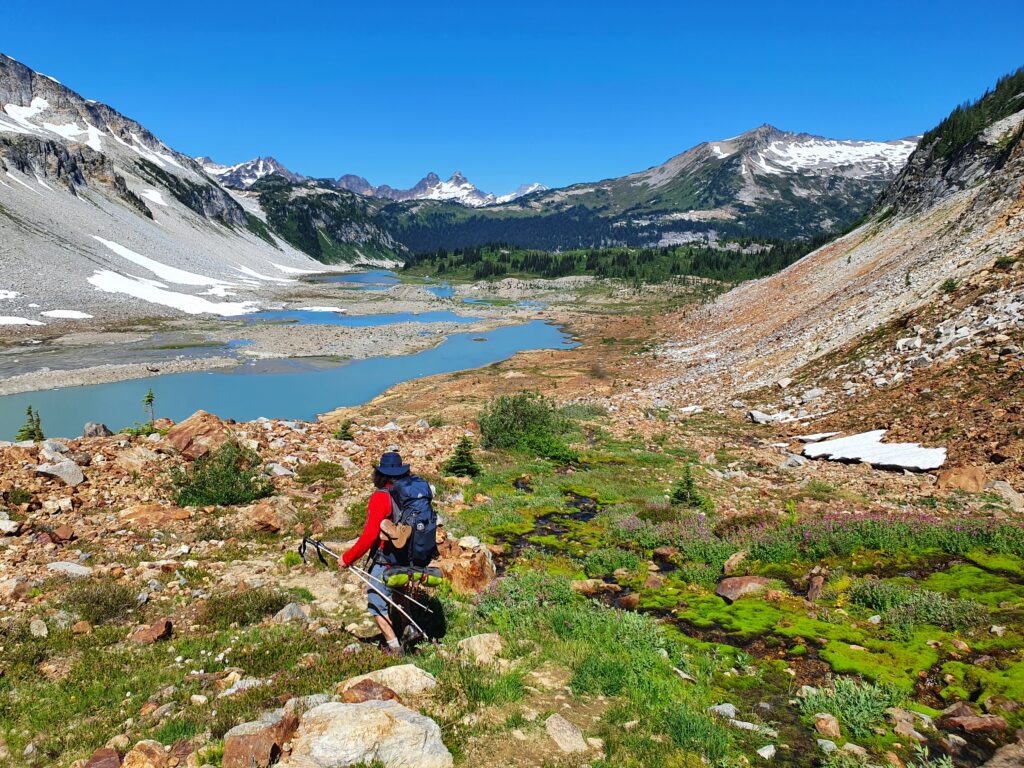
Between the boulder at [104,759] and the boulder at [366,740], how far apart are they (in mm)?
1784

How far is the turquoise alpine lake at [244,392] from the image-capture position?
3728 cm

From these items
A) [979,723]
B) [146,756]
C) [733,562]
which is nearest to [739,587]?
[733,562]

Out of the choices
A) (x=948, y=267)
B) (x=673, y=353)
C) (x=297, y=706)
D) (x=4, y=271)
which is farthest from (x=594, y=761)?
(x=4, y=271)

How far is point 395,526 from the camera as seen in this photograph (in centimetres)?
659

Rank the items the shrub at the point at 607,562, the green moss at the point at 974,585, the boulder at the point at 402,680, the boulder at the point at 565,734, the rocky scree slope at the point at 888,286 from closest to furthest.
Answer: the boulder at the point at 565,734
the boulder at the point at 402,680
the green moss at the point at 974,585
the shrub at the point at 607,562
the rocky scree slope at the point at 888,286

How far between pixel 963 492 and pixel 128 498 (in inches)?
764

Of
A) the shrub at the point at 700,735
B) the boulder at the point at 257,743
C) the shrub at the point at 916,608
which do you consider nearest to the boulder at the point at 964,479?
the shrub at the point at 916,608

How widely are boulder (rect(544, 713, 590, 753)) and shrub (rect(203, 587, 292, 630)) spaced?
5.29m

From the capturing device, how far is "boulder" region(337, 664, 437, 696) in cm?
559

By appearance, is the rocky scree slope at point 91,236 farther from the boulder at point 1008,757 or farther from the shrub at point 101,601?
the boulder at point 1008,757

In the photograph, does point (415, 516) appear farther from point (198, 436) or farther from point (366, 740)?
point (198, 436)

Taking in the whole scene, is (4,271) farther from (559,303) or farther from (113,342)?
(559,303)

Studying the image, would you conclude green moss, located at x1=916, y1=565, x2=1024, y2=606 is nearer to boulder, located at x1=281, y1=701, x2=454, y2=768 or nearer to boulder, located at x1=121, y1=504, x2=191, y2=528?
A: boulder, located at x1=281, y1=701, x2=454, y2=768

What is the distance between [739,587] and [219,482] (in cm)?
1166
